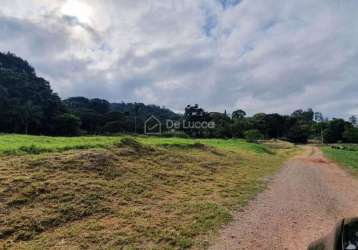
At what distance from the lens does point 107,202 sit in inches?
295

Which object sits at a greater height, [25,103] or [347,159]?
[25,103]

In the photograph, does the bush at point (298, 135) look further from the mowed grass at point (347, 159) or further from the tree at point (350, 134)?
the mowed grass at point (347, 159)

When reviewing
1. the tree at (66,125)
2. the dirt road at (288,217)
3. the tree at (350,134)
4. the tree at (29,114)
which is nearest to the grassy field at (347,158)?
the dirt road at (288,217)

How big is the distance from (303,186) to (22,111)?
48.5 m

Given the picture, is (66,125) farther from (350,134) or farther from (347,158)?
(350,134)

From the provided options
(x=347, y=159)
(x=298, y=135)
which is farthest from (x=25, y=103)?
(x=298, y=135)

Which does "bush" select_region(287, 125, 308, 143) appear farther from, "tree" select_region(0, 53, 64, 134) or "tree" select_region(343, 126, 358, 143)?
"tree" select_region(0, 53, 64, 134)

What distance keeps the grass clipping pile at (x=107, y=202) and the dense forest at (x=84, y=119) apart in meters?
45.5

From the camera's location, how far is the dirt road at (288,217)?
548 centimetres

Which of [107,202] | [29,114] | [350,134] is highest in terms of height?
[29,114]

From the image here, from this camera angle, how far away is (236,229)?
6168 mm

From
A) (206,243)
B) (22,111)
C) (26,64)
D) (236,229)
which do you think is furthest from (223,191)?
(26,64)

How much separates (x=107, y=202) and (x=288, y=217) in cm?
450

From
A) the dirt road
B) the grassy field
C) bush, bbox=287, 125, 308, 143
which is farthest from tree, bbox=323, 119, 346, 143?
the dirt road
